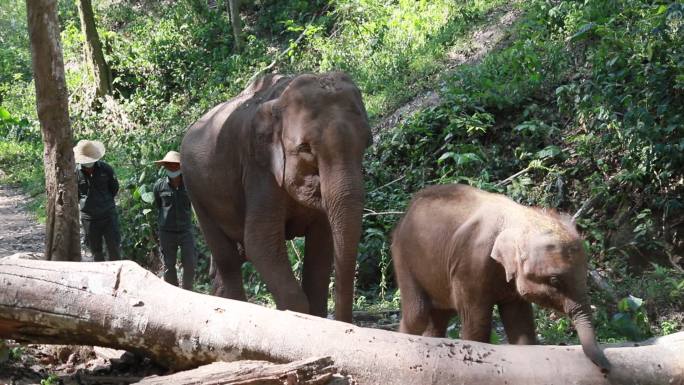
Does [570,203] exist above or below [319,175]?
below

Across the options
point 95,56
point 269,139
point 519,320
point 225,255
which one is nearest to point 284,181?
point 269,139

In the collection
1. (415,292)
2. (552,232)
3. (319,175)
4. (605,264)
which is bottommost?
(605,264)

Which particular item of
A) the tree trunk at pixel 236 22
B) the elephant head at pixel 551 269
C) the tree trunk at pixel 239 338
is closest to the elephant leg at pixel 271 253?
the tree trunk at pixel 239 338

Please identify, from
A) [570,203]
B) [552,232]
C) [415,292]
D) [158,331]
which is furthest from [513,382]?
[570,203]

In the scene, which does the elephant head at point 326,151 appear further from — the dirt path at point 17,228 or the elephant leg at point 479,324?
the dirt path at point 17,228

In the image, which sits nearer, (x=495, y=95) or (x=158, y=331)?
(x=158, y=331)

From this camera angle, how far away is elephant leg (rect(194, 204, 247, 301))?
844 cm

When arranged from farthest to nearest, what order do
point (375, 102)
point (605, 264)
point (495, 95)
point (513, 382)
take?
point (375, 102) → point (495, 95) → point (605, 264) → point (513, 382)

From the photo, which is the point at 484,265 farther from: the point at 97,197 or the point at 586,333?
the point at 97,197

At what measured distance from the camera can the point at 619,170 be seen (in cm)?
1075

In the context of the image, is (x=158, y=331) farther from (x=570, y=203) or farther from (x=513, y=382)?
(x=570, y=203)

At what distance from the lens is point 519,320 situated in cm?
633

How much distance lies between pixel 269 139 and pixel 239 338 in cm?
212

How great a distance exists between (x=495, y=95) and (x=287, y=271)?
599cm
